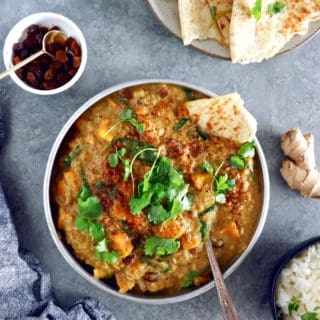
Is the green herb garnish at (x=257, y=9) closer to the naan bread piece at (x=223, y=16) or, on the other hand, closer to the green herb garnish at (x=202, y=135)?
the naan bread piece at (x=223, y=16)

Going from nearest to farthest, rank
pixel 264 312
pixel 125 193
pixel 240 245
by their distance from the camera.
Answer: pixel 125 193
pixel 240 245
pixel 264 312

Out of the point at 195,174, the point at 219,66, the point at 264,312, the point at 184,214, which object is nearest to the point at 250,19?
the point at 219,66

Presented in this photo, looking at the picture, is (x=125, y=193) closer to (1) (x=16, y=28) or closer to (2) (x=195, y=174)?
(2) (x=195, y=174)

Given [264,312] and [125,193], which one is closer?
[125,193]

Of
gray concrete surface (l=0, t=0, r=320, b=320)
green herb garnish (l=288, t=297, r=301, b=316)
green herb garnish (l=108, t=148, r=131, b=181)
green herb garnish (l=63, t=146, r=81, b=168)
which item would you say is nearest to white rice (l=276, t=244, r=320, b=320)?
green herb garnish (l=288, t=297, r=301, b=316)

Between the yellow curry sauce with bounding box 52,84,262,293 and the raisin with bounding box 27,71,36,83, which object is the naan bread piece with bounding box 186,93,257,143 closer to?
the yellow curry sauce with bounding box 52,84,262,293
